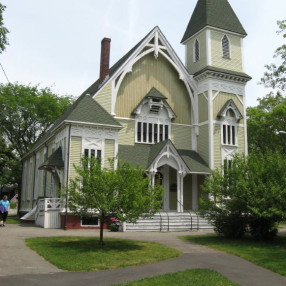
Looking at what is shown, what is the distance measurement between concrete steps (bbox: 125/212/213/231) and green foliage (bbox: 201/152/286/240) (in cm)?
401

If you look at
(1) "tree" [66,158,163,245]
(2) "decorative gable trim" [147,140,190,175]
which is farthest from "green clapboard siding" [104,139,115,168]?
(1) "tree" [66,158,163,245]

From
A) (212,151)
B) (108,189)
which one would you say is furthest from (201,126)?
(108,189)

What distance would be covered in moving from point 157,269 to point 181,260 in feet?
5.44

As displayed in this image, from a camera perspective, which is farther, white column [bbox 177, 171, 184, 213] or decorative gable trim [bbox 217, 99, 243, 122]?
decorative gable trim [bbox 217, 99, 243, 122]

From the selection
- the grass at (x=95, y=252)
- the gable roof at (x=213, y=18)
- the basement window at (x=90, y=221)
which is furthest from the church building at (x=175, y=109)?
the grass at (x=95, y=252)

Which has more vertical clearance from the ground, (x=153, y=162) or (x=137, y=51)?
(x=137, y=51)

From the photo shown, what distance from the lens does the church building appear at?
87.6 feet

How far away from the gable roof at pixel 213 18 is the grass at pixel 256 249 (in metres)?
19.8

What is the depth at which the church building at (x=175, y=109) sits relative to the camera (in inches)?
1051

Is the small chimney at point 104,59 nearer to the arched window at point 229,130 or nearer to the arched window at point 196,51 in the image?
the arched window at point 196,51

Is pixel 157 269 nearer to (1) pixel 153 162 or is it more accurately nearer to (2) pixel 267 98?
(1) pixel 153 162

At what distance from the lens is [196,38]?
32812 mm

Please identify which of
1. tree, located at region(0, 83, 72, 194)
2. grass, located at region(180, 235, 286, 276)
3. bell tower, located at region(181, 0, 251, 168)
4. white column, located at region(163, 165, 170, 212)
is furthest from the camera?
tree, located at region(0, 83, 72, 194)

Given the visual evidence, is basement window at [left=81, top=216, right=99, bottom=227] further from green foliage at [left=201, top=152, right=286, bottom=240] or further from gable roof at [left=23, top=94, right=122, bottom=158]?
green foliage at [left=201, top=152, right=286, bottom=240]
